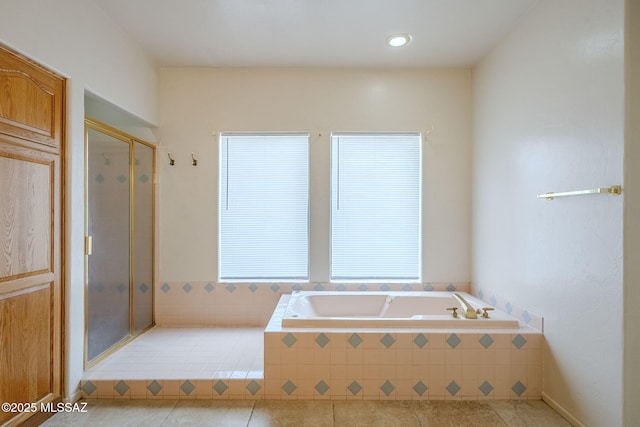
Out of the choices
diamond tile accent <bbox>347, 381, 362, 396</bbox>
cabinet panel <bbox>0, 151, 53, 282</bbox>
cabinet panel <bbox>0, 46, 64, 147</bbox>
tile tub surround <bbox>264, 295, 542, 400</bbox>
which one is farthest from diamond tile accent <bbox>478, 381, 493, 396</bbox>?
cabinet panel <bbox>0, 46, 64, 147</bbox>

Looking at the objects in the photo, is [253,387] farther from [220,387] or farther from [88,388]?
[88,388]

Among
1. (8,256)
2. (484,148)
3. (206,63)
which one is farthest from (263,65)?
(8,256)

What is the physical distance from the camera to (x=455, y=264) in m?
3.23

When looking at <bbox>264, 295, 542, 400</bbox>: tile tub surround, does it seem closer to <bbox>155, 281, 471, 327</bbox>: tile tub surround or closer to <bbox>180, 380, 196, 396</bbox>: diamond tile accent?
<bbox>180, 380, 196, 396</bbox>: diamond tile accent

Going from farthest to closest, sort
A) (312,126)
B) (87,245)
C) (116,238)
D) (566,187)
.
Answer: (312,126) < (116,238) < (87,245) < (566,187)

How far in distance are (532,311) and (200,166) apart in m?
2.73

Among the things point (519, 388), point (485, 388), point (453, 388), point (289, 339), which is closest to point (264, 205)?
point (289, 339)

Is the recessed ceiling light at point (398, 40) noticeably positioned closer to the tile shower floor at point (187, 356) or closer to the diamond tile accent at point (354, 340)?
the diamond tile accent at point (354, 340)

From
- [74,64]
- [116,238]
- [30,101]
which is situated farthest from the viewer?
[116,238]

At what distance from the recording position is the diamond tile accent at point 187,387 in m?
2.18

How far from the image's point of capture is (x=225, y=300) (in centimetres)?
→ 321

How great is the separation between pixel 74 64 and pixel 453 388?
9.46 ft

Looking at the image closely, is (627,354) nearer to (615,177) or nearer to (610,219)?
(610,219)

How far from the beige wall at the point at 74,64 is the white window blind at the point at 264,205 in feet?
3.42
